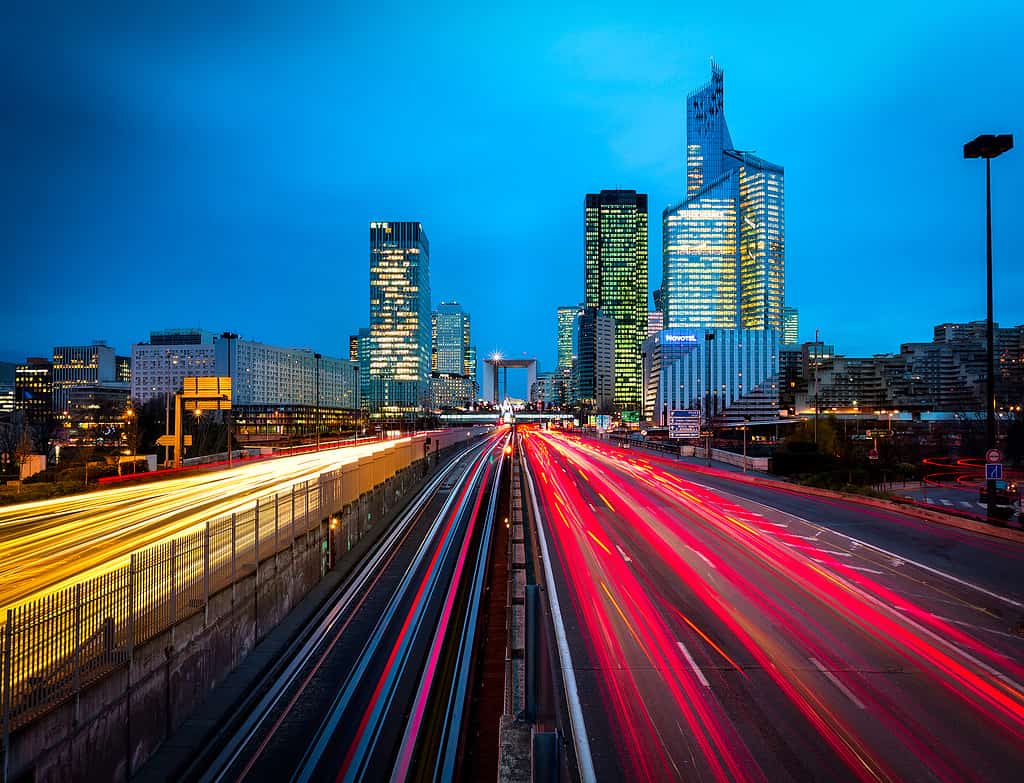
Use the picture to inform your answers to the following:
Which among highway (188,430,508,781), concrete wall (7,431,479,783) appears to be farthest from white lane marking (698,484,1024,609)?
concrete wall (7,431,479,783)

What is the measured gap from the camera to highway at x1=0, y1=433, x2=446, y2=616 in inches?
502

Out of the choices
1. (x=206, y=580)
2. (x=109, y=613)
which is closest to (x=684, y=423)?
(x=206, y=580)

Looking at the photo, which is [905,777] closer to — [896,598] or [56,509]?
[896,598]

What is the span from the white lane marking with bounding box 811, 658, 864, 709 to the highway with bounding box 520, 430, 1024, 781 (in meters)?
0.05

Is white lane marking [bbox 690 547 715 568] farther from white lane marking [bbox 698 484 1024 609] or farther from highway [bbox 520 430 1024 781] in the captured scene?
white lane marking [bbox 698 484 1024 609]

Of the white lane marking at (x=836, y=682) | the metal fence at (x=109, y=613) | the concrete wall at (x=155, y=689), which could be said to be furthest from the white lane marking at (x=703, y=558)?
the metal fence at (x=109, y=613)

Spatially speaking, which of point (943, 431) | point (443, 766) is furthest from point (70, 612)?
point (943, 431)

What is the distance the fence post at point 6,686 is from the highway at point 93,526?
3.69 metres

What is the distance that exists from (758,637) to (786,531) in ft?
44.0

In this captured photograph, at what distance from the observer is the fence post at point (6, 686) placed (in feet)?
A: 21.9

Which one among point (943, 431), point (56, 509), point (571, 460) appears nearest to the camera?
point (56, 509)

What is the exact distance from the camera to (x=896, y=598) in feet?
52.7

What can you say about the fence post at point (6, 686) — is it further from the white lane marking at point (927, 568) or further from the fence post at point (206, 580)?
the white lane marking at point (927, 568)

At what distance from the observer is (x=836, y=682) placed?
11.1m
